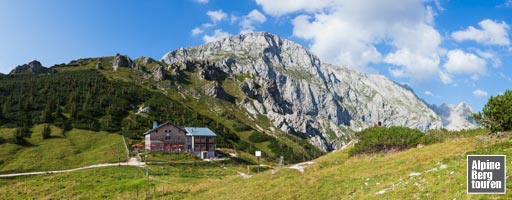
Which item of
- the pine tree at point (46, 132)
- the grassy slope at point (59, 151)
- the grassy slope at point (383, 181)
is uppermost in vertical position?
the grassy slope at point (383, 181)

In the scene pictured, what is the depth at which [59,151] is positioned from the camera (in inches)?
4018

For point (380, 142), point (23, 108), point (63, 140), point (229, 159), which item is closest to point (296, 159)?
point (229, 159)

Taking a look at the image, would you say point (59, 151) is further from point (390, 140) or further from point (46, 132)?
point (390, 140)

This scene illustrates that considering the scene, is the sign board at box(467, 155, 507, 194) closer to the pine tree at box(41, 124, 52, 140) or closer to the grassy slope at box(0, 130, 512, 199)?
the grassy slope at box(0, 130, 512, 199)

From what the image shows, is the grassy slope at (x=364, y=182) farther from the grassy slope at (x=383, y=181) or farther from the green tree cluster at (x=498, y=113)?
the green tree cluster at (x=498, y=113)

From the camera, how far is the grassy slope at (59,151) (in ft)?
298

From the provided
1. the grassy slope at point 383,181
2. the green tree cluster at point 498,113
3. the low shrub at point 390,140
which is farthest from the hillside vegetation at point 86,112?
the green tree cluster at point 498,113

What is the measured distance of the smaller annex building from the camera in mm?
123250

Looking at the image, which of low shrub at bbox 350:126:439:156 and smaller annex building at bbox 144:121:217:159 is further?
smaller annex building at bbox 144:121:217:159

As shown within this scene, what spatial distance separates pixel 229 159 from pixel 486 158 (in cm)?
10951

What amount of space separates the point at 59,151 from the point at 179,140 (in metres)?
40.4

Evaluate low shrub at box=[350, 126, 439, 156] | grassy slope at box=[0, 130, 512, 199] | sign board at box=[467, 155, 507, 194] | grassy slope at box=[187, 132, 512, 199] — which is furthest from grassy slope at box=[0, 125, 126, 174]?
sign board at box=[467, 155, 507, 194]

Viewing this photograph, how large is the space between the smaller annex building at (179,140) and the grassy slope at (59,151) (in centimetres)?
1109

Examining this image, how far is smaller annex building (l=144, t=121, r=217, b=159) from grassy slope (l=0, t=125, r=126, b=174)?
36.4 feet
